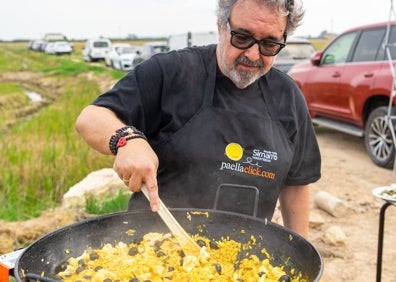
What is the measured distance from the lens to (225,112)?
242cm

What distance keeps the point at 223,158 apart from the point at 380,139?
19.4 feet

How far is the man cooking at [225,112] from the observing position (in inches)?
90.0

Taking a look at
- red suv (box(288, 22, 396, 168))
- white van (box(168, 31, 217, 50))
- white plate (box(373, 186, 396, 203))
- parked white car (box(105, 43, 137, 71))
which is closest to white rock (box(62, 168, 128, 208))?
white plate (box(373, 186, 396, 203))

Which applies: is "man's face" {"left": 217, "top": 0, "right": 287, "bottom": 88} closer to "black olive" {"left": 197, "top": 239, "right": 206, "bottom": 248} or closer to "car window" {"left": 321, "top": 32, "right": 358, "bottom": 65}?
"black olive" {"left": 197, "top": 239, "right": 206, "bottom": 248}

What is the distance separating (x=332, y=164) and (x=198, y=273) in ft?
21.8

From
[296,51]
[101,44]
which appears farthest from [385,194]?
[101,44]

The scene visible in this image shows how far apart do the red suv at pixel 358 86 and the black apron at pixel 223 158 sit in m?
5.01

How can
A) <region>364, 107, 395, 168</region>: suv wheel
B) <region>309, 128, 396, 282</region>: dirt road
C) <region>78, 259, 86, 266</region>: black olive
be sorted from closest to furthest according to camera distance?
<region>78, 259, 86, 266</region>: black olive → <region>309, 128, 396, 282</region>: dirt road → <region>364, 107, 395, 168</region>: suv wheel

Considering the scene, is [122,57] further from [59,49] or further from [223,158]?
[223,158]

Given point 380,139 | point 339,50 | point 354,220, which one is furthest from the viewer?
point 339,50

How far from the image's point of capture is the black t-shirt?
92.9 inches

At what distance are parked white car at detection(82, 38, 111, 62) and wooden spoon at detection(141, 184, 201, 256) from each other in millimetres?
41952

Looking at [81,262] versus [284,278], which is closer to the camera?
[284,278]

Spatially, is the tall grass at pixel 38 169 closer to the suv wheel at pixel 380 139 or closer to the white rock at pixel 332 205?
the white rock at pixel 332 205
